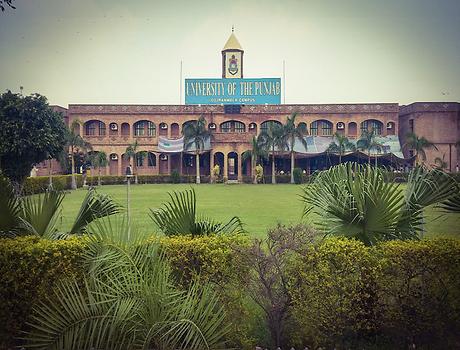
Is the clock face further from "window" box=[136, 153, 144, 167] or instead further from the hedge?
the hedge

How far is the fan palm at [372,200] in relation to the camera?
10.0ft

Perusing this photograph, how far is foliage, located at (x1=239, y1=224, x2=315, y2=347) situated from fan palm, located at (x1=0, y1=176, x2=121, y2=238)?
1.34m

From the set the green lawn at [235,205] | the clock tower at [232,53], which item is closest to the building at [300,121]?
the clock tower at [232,53]

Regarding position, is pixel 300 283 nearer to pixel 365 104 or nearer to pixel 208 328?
pixel 208 328

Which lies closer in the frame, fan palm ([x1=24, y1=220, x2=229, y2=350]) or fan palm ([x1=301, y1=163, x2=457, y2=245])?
fan palm ([x1=24, y1=220, x2=229, y2=350])

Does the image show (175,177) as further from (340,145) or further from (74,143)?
(340,145)

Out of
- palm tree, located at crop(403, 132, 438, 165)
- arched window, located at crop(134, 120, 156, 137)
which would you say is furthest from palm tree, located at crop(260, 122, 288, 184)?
palm tree, located at crop(403, 132, 438, 165)

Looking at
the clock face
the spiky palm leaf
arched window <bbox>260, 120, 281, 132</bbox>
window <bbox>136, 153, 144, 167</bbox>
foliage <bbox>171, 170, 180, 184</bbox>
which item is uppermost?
the clock face

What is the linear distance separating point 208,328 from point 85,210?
1.63m

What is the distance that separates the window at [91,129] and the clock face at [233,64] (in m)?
1.79

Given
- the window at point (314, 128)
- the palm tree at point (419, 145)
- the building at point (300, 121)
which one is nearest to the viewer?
the palm tree at point (419, 145)

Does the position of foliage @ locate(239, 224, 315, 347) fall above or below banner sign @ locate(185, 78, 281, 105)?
below

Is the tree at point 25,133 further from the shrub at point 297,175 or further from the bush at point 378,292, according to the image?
the bush at point 378,292

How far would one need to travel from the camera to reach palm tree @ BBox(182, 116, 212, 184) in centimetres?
619
